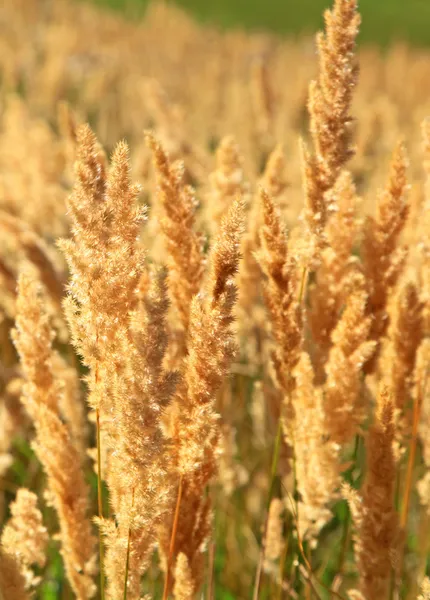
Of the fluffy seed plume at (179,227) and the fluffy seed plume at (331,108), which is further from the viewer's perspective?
the fluffy seed plume at (179,227)

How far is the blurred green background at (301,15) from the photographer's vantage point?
1916 cm

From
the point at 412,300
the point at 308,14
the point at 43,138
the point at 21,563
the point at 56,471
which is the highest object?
the point at 308,14

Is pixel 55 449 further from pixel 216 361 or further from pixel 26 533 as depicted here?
pixel 216 361

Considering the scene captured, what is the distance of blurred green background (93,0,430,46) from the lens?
1916cm

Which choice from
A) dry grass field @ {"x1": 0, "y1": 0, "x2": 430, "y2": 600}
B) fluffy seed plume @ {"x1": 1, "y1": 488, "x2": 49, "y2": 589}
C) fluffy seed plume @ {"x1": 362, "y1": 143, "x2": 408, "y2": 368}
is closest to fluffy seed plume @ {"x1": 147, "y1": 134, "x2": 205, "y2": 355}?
dry grass field @ {"x1": 0, "y1": 0, "x2": 430, "y2": 600}

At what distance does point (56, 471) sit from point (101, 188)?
645 millimetres

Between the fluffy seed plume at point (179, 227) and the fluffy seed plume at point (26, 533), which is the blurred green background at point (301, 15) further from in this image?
the fluffy seed plume at point (26, 533)

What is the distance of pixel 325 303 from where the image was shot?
5.48ft

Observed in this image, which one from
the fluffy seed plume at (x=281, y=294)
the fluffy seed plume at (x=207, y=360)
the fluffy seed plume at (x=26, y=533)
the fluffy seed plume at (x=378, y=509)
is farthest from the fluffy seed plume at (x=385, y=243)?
the fluffy seed plume at (x=26, y=533)

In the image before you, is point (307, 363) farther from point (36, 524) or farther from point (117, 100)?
point (117, 100)

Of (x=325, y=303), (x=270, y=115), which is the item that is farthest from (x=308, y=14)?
(x=325, y=303)

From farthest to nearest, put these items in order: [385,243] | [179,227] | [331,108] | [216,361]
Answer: [385,243] → [179,227] → [331,108] → [216,361]

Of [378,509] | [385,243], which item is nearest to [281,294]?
[385,243]

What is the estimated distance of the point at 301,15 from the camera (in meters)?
21.2
